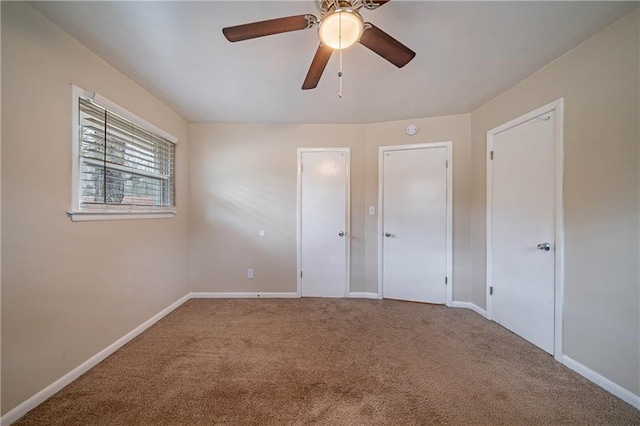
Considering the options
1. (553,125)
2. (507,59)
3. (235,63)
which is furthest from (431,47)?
(235,63)

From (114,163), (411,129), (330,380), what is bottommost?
(330,380)

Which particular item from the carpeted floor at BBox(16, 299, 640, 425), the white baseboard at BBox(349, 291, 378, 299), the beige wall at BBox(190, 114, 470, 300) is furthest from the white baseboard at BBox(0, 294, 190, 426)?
the white baseboard at BBox(349, 291, 378, 299)

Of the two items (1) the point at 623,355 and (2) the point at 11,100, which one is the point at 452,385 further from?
(2) the point at 11,100

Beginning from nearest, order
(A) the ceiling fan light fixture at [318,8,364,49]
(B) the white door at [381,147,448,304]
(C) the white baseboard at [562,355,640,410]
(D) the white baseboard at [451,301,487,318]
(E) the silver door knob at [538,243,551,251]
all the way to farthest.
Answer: (A) the ceiling fan light fixture at [318,8,364,49]
(C) the white baseboard at [562,355,640,410]
(E) the silver door knob at [538,243,551,251]
(D) the white baseboard at [451,301,487,318]
(B) the white door at [381,147,448,304]

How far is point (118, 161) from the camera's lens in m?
2.04

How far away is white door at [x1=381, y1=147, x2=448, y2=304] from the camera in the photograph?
2.95 m

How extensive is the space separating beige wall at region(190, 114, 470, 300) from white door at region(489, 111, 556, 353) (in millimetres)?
1327

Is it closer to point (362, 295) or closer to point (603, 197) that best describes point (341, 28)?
point (603, 197)

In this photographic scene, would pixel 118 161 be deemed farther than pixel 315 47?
Yes

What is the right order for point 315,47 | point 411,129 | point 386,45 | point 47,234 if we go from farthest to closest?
point 411,129, point 315,47, point 47,234, point 386,45

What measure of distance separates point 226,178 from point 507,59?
3116mm

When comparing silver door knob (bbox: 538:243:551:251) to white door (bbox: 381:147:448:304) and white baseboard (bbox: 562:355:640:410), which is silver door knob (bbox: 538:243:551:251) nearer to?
white baseboard (bbox: 562:355:640:410)

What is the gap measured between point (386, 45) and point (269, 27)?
2.08 feet

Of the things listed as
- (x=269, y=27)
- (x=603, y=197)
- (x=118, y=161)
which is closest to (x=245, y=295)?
(x=118, y=161)
